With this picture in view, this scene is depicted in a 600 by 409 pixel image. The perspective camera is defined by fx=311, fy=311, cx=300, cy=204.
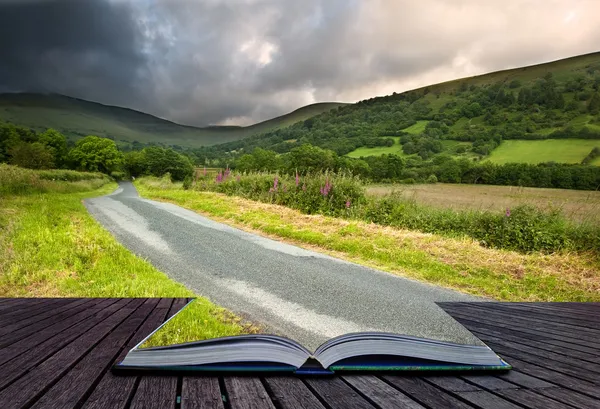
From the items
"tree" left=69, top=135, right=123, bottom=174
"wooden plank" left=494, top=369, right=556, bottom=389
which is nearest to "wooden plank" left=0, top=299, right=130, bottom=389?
"wooden plank" left=494, top=369, right=556, bottom=389

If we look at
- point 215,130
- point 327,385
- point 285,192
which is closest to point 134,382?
point 327,385

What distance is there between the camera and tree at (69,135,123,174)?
4606cm

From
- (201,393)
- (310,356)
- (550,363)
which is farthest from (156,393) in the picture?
(550,363)

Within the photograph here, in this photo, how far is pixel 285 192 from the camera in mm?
12359

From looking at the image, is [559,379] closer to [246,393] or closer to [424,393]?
[424,393]

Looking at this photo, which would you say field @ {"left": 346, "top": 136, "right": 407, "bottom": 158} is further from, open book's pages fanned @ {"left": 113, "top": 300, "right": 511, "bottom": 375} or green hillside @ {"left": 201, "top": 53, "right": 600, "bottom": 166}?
open book's pages fanned @ {"left": 113, "top": 300, "right": 511, "bottom": 375}

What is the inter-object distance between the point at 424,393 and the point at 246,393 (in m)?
0.58

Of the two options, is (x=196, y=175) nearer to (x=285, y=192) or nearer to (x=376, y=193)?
(x=285, y=192)

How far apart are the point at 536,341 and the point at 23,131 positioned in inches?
2056

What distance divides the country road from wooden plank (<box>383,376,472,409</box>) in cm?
222

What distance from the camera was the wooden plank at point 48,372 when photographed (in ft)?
3.13

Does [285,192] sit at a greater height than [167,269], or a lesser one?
greater

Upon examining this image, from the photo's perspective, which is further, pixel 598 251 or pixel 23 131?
pixel 23 131

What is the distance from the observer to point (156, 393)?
0.93 meters
